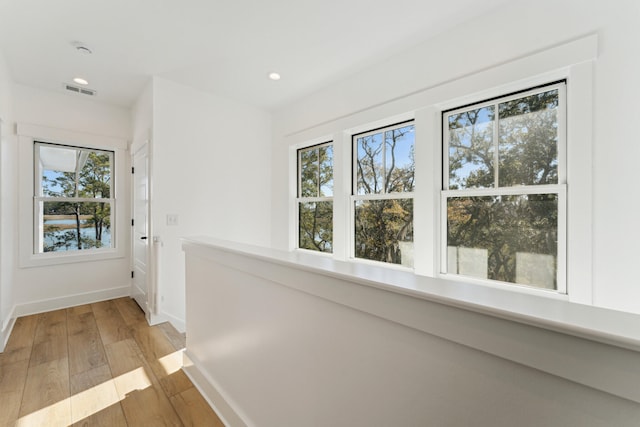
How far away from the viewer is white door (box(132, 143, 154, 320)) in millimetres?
2993

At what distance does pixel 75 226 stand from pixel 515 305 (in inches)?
177

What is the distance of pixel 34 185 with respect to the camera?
123 inches

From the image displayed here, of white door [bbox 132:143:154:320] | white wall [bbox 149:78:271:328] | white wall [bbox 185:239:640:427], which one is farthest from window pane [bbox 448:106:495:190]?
white door [bbox 132:143:154:320]

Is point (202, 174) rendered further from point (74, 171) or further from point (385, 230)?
point (385, 230)

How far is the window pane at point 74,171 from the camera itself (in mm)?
3246

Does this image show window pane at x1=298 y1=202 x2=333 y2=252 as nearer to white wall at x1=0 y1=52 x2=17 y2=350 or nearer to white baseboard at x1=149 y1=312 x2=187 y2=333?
white baseboard at x1=149 y1=312 x2=187 y2=333

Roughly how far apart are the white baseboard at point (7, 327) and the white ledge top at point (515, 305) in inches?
121

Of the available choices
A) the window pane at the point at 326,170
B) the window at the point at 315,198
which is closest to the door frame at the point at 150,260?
the window at the point at 315,198

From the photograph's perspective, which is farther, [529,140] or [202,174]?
[202,174]

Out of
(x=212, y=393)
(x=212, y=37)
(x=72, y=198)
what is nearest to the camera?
(x=212, y=393)

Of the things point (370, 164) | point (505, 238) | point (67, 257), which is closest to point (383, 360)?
point (505, 238)

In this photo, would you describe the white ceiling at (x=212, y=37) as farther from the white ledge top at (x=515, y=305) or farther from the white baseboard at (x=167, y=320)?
the white baseboard at (x=167, y=320)

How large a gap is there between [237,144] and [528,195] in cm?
309

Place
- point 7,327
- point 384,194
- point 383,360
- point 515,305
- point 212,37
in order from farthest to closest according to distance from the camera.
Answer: point 384,194, point 7,327, point 212,37, point 383,360, point 515,305
